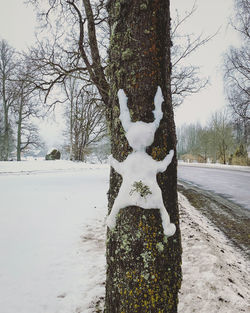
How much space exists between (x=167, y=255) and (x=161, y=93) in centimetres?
102

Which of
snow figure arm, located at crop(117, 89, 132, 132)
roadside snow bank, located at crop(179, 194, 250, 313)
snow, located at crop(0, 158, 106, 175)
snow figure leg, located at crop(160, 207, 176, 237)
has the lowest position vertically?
roadside snow bank, located at crop(179, 194, 250, 313)

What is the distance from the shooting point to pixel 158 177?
3.96 feet

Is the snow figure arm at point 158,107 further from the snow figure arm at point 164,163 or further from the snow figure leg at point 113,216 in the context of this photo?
the snow figure leg at point 113,216

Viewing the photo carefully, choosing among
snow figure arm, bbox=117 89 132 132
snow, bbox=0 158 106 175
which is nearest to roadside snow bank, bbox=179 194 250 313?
snow figure arm, bbox=117 89 132 132

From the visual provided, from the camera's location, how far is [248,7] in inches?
436

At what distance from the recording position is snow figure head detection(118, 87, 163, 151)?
1.18 meters

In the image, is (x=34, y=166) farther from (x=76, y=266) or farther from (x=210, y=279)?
(x=210, y=279)

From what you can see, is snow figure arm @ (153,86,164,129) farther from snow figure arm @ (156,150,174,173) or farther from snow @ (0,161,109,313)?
snow @ (0,161,109,313)

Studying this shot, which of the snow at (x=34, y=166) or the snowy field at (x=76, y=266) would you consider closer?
the snowy field at (x=76, y=266)

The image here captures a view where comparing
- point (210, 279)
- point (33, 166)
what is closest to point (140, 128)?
point (210, 279)

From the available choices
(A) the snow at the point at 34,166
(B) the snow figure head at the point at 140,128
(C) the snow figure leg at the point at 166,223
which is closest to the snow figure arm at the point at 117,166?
(B) the snow figure head at the point at 140,128

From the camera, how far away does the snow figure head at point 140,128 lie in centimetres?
118

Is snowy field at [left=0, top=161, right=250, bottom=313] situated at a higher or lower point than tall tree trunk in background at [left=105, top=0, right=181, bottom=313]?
lower

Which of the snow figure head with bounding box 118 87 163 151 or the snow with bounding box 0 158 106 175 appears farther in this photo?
the snow with bounding box 0 158 106 175
